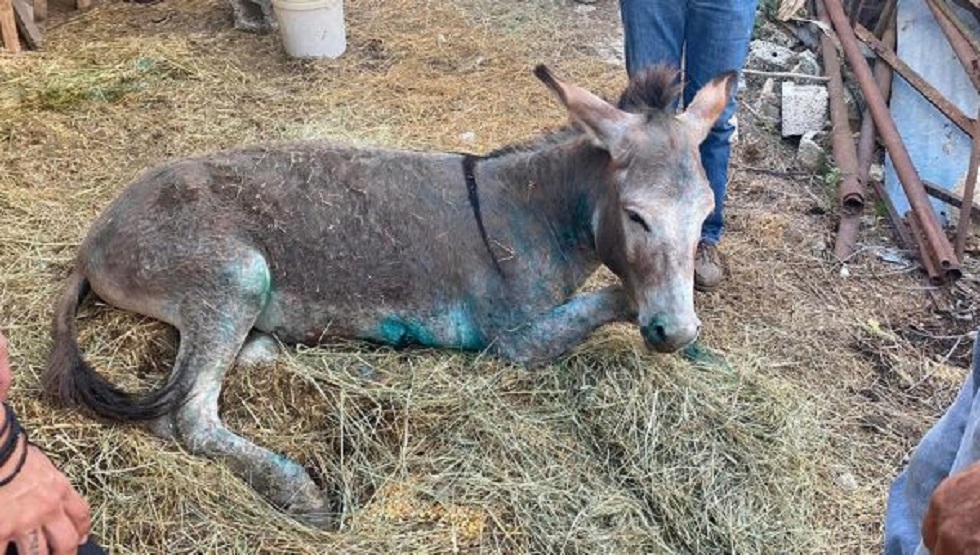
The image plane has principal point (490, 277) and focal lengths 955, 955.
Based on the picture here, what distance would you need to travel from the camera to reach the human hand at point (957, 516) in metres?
1.01

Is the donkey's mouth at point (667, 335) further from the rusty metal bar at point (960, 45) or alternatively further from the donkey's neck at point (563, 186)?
the rusty metal bar at point (960, 45)

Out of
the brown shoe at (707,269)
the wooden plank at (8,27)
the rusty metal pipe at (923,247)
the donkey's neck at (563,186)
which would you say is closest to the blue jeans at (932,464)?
the donkey's neck at (563,186)

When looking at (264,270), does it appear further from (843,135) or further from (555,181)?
(843,135)

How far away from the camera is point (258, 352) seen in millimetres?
3404

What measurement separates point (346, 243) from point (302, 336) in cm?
38

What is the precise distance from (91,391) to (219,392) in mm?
408

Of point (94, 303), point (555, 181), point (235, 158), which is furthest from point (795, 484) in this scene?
point (94, 303)

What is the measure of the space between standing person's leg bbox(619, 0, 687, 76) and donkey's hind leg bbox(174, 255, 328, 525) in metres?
1.91

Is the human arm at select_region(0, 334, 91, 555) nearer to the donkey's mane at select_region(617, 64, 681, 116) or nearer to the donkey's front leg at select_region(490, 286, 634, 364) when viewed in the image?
the donkey's front leg at select_region(490, 286, 634, 364)

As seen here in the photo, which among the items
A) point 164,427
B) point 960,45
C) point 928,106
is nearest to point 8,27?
point 164,427

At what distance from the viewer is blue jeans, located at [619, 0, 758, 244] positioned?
4.06 m

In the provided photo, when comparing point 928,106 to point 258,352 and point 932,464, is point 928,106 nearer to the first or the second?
point 258,352

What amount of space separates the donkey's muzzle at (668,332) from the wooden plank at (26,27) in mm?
5313

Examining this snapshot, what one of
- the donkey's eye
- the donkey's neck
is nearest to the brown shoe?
the donkey's neck
